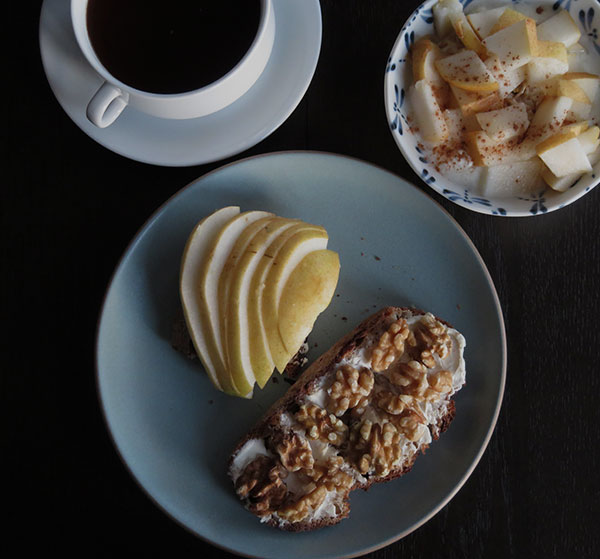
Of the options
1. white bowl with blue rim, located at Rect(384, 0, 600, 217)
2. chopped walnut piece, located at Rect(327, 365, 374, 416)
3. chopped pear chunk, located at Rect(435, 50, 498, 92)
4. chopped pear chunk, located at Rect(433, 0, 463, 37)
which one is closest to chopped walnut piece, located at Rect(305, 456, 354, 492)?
chopped walnut piece, located at Rect(327, 365, 374, 416)

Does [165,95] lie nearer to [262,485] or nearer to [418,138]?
[418,138]

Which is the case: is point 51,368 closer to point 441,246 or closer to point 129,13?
point 129,13

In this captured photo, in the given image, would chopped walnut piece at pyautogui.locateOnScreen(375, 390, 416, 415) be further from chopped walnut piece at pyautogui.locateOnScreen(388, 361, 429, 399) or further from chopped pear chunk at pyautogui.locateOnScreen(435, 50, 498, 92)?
chopped pear chunk at pyautogui.locateOnScreen(435, 50, 498, 92)

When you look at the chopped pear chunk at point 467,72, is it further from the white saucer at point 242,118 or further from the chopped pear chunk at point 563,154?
the white saucer at point 242,118

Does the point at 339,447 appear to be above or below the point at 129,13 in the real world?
below

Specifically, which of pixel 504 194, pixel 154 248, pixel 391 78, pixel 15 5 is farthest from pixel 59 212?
pixel 504 194

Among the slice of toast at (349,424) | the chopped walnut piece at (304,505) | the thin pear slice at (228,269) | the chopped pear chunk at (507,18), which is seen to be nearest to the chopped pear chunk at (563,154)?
the chopped pear chunk at (507,18)
